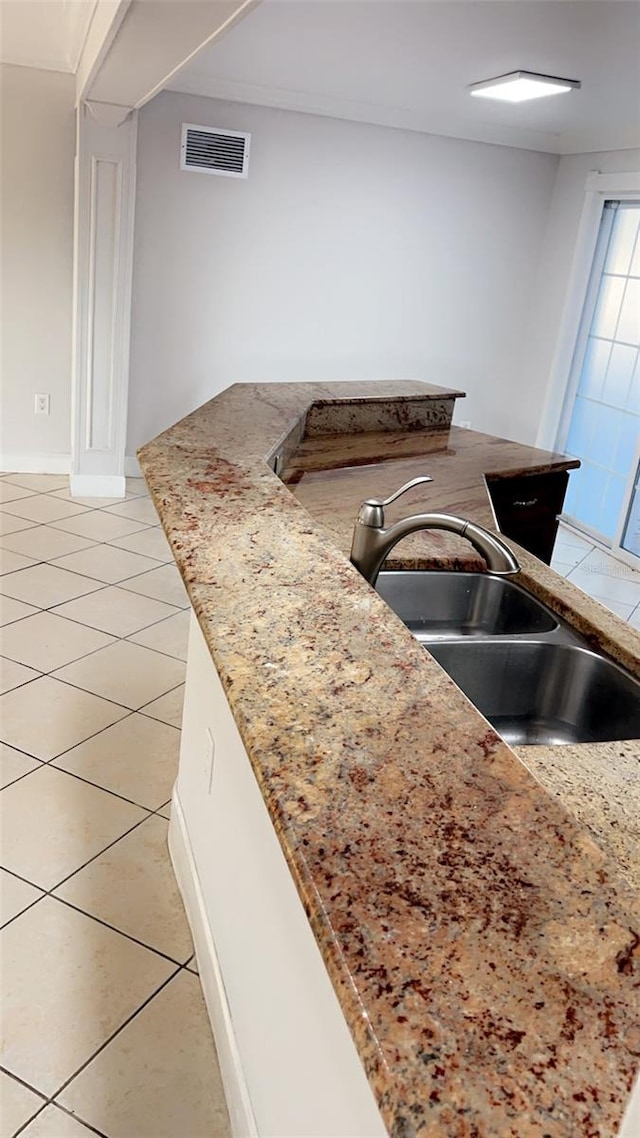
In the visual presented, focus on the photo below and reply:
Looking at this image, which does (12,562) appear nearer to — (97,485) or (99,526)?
(99,526)

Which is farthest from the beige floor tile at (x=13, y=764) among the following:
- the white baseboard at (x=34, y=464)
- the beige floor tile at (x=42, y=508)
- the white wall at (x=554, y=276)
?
the white wall at (x=554, y=276)

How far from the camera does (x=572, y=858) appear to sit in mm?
784

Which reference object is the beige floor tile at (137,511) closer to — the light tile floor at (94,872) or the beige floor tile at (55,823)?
the light tile floor at (94,872)

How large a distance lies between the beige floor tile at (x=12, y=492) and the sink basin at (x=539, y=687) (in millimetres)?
3671

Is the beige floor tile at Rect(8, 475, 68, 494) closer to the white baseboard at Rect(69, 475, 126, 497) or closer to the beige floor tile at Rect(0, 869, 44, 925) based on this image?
the white baseboard at Rect(69, 475, 126, 497)

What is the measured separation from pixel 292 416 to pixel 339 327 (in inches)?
119

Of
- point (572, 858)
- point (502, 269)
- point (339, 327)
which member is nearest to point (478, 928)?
point (572, 858)

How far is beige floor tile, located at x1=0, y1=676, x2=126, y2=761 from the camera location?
2.68 metres

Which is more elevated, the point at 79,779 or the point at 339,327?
the point at 339,327

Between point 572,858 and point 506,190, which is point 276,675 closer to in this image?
point 572,858

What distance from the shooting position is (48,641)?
3.30 metres

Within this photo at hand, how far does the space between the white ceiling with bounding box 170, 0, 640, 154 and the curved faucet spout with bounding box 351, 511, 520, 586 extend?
247 centimetres

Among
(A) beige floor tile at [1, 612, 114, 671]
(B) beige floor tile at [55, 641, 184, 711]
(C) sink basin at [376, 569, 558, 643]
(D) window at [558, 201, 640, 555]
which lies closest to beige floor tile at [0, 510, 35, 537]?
(A) beige floor tile at [1, 612, 114, 671]

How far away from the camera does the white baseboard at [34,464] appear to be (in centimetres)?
521
